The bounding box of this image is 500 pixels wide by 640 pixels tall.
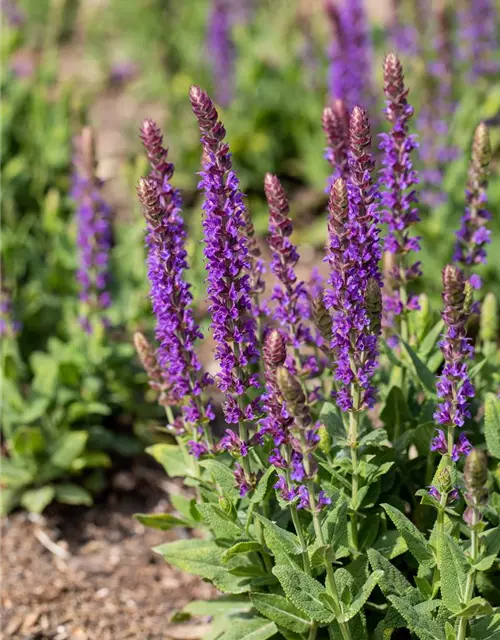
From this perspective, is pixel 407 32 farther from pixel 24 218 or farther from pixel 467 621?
pixel 467 621

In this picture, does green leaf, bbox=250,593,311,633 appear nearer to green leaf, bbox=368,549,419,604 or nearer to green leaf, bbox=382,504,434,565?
green leaf, bbox=368,549,419,604

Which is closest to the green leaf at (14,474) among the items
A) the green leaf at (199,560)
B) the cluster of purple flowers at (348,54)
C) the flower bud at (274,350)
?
the green leaf at (199,560)

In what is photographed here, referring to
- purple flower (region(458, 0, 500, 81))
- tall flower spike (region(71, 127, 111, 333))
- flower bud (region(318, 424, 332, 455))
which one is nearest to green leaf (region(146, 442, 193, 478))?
flower bud (region(318, 424, 332, 455))

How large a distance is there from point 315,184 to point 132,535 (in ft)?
13.6

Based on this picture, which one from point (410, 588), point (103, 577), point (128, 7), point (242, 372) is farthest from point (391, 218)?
point (128, 7)

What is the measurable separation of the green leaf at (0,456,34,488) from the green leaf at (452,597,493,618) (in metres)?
3.11

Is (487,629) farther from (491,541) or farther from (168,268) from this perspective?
(168,268)

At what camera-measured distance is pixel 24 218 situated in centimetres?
791

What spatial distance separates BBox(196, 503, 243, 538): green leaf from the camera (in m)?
3.91

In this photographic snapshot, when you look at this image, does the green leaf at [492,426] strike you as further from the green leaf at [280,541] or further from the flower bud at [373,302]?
the green leaf at [280,541]

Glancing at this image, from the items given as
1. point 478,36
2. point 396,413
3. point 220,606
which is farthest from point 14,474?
point 478,36

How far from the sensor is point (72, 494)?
5.79 m

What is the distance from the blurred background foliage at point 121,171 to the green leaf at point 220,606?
1.53 m

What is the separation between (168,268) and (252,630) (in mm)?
1625
